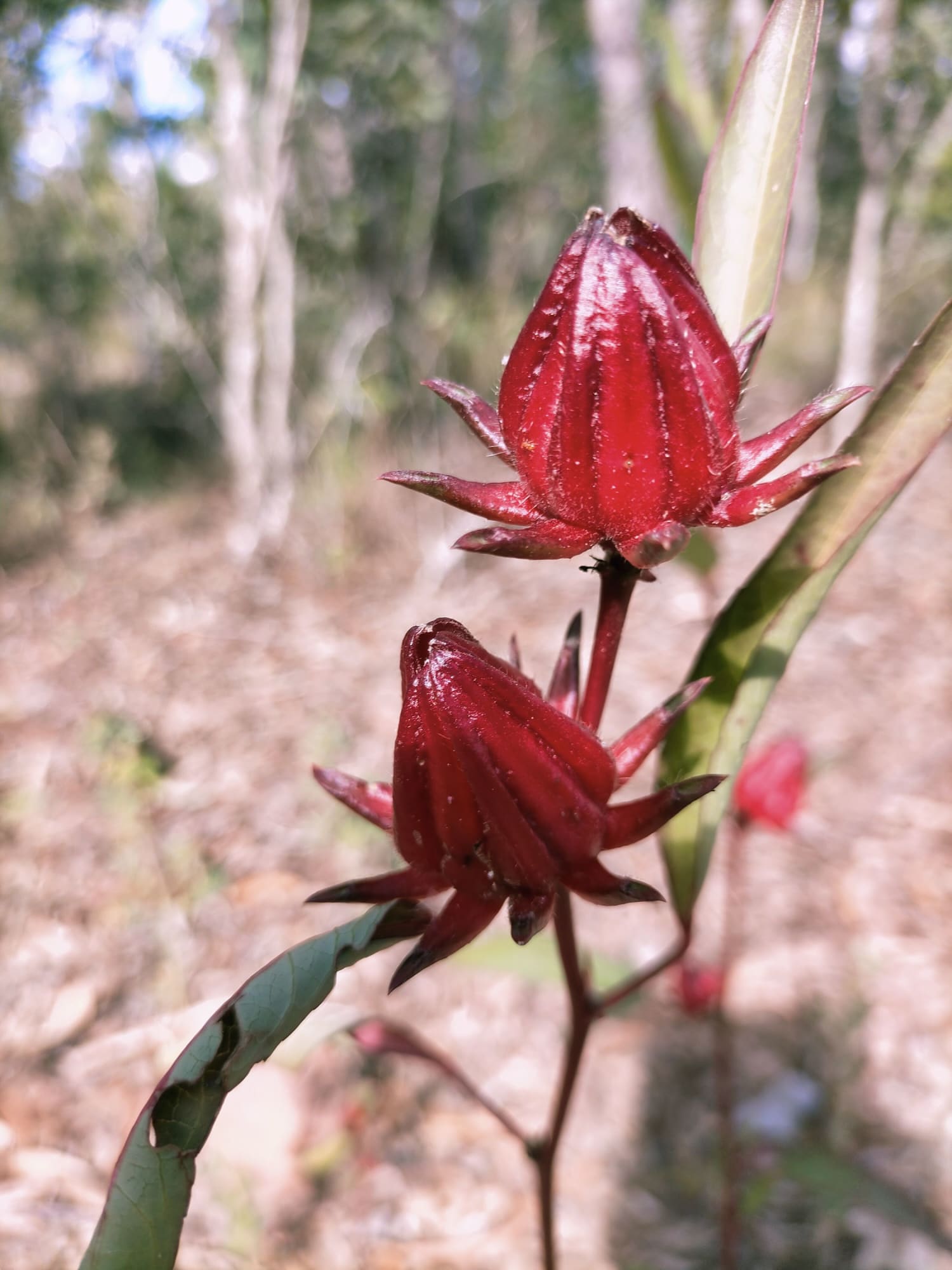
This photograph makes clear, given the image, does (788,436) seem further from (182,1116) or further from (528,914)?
(182,1116)


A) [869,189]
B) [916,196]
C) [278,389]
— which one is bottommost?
[869,189]

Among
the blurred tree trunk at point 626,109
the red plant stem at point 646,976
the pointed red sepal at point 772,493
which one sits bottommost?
the red plant stem at point 646,976

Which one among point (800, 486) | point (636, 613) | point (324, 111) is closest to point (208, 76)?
point (324, 111)

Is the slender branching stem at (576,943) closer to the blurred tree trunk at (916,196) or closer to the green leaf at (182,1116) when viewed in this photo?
the green leaf at (182,1116)

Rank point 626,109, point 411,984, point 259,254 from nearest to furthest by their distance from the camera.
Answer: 1. point 411,984
2. point 259,254
3. point 626,109

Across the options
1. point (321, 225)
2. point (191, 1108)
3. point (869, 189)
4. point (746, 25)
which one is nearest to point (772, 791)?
point (191, 1108)

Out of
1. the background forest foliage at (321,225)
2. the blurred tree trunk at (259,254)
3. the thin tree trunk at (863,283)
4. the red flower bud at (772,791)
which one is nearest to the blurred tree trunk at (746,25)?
the background forest foliage at (321,225)

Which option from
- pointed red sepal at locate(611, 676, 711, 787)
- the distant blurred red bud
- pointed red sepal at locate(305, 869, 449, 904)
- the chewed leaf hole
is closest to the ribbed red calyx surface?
pointed red sepal at locate(611, 676, 711, 787)
